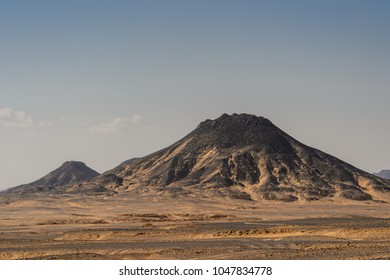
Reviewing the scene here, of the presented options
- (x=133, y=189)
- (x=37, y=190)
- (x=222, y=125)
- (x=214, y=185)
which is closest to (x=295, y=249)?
(x=214, y=185)

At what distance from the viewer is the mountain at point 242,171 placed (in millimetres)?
120438

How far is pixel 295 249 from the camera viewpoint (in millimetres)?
35062

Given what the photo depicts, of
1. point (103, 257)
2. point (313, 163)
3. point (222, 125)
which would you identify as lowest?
point (103, 257)

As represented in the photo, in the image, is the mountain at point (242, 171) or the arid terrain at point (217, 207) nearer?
the arid terrain at point (217, 207)

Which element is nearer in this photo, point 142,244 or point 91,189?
point 142,244

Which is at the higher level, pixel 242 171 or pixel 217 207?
pixel 242 171

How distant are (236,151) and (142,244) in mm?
107478

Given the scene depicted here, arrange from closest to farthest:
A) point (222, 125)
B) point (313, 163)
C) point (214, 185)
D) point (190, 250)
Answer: point (190, 250)
point (214, 185)
point (313, 163)
point (222, 125)

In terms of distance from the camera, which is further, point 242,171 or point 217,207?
point 242,171

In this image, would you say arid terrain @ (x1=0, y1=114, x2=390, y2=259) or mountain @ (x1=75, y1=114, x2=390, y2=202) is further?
mountain @ (x1=75, y1=114, x2=390, y2=202)

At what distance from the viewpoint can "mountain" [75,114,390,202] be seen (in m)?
120

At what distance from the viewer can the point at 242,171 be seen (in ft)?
440

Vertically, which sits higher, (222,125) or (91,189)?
(222,125)
